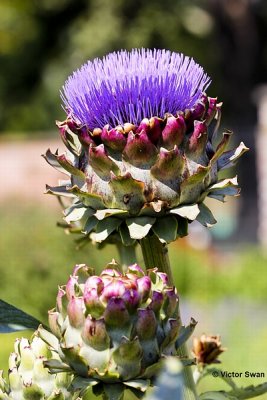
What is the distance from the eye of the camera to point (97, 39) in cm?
1166

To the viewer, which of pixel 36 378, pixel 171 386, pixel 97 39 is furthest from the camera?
pixel 97 39

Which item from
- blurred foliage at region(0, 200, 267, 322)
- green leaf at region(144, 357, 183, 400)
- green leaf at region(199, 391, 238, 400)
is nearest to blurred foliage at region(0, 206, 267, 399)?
blurred foliage at region(0, 200, 267, 322)

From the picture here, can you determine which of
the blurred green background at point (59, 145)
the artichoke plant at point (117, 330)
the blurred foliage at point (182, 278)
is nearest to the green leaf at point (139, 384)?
the artichoke plant at point (117, 330)

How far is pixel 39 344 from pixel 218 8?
10.1 meters

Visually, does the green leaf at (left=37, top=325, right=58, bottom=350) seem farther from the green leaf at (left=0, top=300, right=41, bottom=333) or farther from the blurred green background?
the blurred green background

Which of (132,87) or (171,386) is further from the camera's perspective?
(132,87)

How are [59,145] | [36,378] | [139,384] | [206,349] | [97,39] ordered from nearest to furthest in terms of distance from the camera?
1. [139,384]
2. [36,378]
3. [206,349]
4. [59,145]
5. [97,39]

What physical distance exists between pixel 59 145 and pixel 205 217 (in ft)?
29.5

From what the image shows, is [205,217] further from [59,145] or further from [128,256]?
[59,145]

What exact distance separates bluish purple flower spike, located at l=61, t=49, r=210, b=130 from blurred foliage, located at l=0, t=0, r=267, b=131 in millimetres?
9430

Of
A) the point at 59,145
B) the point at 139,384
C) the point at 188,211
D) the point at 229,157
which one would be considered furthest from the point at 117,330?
the point at 59,145

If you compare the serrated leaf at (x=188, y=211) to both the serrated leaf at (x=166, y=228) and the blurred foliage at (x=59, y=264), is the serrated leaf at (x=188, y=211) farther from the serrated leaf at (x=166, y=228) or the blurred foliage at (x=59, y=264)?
the blurred foliage at (x=59, y=264)

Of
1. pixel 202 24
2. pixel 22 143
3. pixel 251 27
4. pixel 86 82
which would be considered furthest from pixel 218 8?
pixel 86 82

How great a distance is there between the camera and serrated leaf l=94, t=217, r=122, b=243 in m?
0.98
